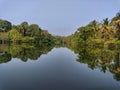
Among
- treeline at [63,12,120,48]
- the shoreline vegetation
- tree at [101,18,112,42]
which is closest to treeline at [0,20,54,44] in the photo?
the shoreline vegetation

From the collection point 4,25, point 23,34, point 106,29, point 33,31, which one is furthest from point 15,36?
point 106,29

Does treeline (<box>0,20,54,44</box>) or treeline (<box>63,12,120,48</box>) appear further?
treeline (<box>0,20,54,44</box>)

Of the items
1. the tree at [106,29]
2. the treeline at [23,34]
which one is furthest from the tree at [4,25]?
the tree at [106,29]

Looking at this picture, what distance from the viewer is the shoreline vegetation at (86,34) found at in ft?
159

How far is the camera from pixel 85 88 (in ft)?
32.9

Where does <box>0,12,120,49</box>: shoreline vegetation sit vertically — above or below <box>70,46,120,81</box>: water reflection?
above

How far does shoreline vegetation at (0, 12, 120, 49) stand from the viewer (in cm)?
4847

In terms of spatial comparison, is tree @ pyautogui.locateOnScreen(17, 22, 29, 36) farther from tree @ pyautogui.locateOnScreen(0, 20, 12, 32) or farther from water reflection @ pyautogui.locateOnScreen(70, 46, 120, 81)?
water reflection @ pyautogui.locateOnScreen(70, 46, 120, 81)

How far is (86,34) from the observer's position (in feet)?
225

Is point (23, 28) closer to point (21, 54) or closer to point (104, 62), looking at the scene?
point (21, 54)

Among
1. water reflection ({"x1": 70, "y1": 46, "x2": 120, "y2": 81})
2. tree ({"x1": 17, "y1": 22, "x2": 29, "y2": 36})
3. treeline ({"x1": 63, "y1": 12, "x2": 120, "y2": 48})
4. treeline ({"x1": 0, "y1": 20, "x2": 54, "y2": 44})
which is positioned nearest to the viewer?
water reflection ({"x1": 70, "y1": 46, "x2": 120, "y2": 81})

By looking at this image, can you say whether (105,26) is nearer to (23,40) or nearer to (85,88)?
(23,40)

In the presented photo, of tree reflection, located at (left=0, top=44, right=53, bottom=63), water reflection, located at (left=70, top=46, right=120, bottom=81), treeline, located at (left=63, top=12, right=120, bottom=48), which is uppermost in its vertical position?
treeline, located at (left=63, top=12, right=120, bottom=48)

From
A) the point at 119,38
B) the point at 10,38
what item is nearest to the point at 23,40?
the point at 10,38
